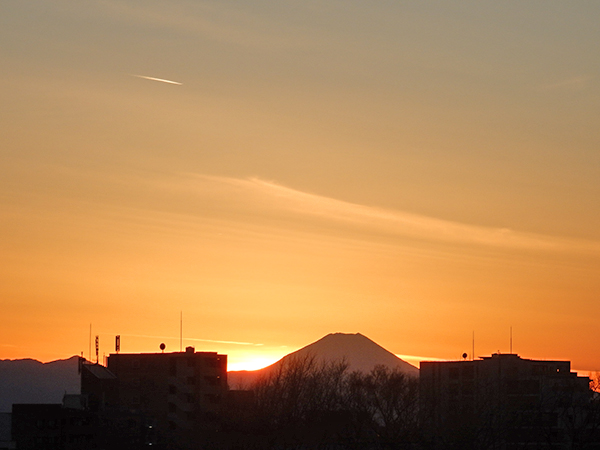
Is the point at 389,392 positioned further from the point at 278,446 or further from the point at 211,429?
the point at 278,446

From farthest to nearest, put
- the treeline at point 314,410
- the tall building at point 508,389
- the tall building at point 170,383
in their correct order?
the tall building at point 170,383, the tall building at point 508,389, the treeline at point 314,410

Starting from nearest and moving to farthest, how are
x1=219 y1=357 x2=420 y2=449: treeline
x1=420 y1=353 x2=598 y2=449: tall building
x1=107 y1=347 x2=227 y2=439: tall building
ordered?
x1=219 y1=357 x2=420 y2=449: treeline, x1=420 y1=353 x2=598 y2=449: tall building, x1=107 y1=347 x2=227 y2=439: tall building

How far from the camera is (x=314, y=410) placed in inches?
3730

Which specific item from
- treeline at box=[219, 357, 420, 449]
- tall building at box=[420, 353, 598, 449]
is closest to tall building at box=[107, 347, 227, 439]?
treeline at box=[219, 357, 420, 449]

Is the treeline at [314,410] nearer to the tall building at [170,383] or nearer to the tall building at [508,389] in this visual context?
the tall building at [508,389]

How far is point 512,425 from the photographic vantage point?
7975cm

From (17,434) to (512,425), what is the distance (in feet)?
166

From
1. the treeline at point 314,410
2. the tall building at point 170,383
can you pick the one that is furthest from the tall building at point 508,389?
the tall building at point 170,383

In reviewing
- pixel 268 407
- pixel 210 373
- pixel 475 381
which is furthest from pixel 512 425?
pixel 210 373

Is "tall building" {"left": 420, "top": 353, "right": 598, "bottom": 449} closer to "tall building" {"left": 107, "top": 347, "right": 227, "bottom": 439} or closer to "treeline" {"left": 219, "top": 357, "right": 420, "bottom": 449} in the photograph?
"treeline" {"left": 219, "top": 357, "right": 420, "bottom": 449}

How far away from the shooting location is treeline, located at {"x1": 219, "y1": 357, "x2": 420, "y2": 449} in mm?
80312

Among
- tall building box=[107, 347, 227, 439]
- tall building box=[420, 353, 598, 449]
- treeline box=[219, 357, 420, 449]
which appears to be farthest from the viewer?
tall building box=[107, 347, 227, 439]

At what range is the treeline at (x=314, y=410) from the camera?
263 feet

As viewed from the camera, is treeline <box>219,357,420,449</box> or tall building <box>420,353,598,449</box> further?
tall building <box>420,353,598,449</box>
